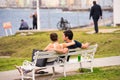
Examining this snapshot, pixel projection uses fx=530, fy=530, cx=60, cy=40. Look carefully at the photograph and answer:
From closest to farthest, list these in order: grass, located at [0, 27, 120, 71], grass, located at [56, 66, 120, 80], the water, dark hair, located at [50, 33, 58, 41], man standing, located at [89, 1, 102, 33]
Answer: grass, located at [56, 66, 120, 80]
dark hair, located at [50, 33, 58, 41]
grass, located at [0, 27, 120, 71]
man standing, located at [89, 1, 102, 33]
the water

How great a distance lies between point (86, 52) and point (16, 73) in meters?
2.20

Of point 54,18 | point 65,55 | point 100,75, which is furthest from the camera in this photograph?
point 54,18

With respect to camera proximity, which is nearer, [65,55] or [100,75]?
[65,55]

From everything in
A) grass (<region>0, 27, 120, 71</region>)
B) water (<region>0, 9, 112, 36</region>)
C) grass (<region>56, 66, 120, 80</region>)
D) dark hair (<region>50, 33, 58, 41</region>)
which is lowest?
water (<region>0, 9, 112, 36</region>)

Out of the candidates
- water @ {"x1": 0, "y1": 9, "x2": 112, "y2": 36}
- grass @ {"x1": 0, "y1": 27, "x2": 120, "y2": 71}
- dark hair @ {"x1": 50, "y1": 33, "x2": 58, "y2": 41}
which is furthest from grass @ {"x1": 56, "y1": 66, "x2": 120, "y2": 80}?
water @ {"x1": 0, "y1": 9, "x2": 112, "y2": 36}

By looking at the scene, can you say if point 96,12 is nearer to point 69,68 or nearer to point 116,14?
point 116,14

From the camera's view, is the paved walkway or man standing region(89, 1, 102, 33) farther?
man standing region(89, 1, 102, 33)

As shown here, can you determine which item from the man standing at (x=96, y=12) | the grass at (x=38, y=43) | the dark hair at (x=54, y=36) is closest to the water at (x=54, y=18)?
the grass at (x=38, y=43)

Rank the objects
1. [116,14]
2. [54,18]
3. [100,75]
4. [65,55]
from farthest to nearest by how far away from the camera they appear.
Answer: [54,18] → [116,14] → [100,75] → [65,55]

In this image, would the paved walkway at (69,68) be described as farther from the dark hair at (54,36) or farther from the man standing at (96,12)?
the man standing at (96,12)

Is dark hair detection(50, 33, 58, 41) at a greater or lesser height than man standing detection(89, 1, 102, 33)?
greater

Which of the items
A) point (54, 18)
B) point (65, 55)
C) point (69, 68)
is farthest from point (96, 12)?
point (54, 18)

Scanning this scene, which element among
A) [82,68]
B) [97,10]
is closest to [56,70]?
[82,68]

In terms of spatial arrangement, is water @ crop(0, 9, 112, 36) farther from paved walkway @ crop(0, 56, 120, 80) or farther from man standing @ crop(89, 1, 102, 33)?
paved walkway @ crop(0, 56, 120, 80)
